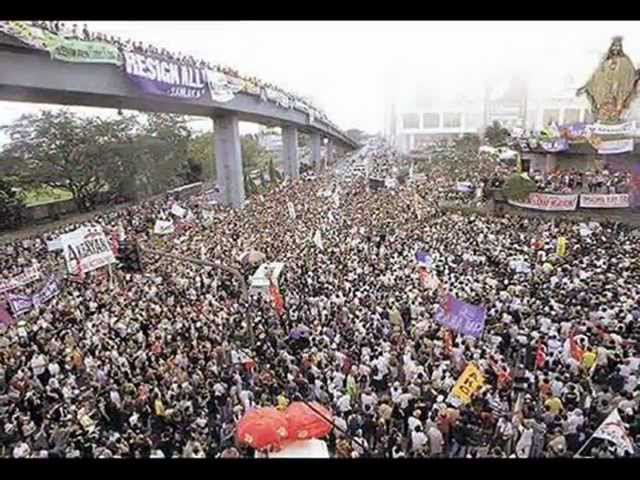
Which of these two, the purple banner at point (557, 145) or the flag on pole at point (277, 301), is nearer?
the flag on pole at point (277, 301)

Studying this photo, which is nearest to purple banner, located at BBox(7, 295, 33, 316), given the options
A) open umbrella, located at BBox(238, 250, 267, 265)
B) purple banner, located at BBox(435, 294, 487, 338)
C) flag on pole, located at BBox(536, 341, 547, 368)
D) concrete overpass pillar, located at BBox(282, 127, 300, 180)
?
open umbrella, located at BBox(238, 250, 267, 265)

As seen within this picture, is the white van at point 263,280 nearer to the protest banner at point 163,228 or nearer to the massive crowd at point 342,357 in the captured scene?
the massive crowd at point 342,357

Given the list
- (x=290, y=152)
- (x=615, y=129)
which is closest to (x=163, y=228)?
(x=615, y=129)

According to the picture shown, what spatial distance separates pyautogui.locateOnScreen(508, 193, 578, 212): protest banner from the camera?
69.6 ft

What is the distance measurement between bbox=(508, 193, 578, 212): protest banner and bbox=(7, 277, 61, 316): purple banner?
1671 centimetres

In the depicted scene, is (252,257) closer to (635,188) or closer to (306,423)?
(306,423)

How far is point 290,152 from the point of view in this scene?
1786 inches

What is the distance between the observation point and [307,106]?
143 feet

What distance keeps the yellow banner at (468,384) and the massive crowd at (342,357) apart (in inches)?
9.8

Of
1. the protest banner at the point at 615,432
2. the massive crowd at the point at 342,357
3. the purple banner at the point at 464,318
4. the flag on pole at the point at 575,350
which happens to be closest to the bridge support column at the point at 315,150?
the massive crowd at the point at 342,357

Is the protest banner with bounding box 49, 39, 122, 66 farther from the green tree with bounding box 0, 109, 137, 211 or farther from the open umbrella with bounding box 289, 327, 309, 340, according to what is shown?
the green tree with bounding box 0, 109, 137, 211

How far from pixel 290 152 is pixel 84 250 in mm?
34454

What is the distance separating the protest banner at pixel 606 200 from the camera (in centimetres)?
2078
